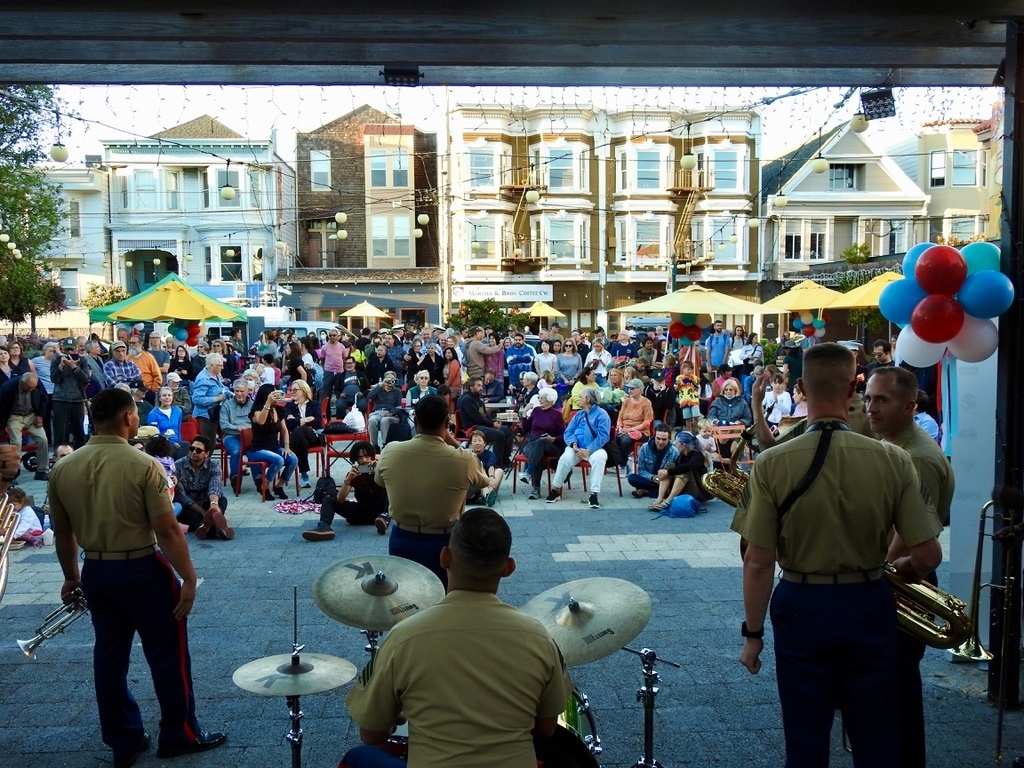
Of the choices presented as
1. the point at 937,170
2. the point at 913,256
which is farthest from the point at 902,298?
the point at 937,170

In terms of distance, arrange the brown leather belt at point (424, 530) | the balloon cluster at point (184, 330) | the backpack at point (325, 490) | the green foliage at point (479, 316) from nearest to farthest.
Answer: the brown leather belt at point (424, 530) < the backpack at point (325, 490) < the balloon cluster at point (184, 330) < the green foliage at point (479, 316)

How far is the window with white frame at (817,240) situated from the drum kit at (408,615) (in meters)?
37.8

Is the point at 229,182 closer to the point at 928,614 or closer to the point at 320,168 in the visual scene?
the point at 320,168

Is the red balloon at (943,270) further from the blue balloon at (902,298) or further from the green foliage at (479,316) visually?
the green foliage at (479,316)

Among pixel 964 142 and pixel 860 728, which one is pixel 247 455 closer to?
pixel 860 728

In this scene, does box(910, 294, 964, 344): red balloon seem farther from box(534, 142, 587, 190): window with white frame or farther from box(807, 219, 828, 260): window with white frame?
box(807, 219, 828, 260): window with white frame

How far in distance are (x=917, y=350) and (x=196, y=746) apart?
448 centimetres

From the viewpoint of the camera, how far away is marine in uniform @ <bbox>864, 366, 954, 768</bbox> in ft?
13.0

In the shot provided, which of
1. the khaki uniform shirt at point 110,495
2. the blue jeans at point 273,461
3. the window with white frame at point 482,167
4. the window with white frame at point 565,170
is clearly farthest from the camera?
the window with white frame at point 565,170

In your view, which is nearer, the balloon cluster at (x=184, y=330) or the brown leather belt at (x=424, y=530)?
the brown leather belt at (x=424, y=530)

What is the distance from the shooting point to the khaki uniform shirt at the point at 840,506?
334cm

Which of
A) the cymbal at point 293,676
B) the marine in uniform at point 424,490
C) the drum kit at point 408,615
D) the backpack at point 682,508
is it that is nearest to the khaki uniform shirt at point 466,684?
the drum kit at point 408,615

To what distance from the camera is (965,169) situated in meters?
37.5

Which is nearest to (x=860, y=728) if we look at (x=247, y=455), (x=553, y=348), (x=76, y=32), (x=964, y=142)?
(x=76, y=32)
